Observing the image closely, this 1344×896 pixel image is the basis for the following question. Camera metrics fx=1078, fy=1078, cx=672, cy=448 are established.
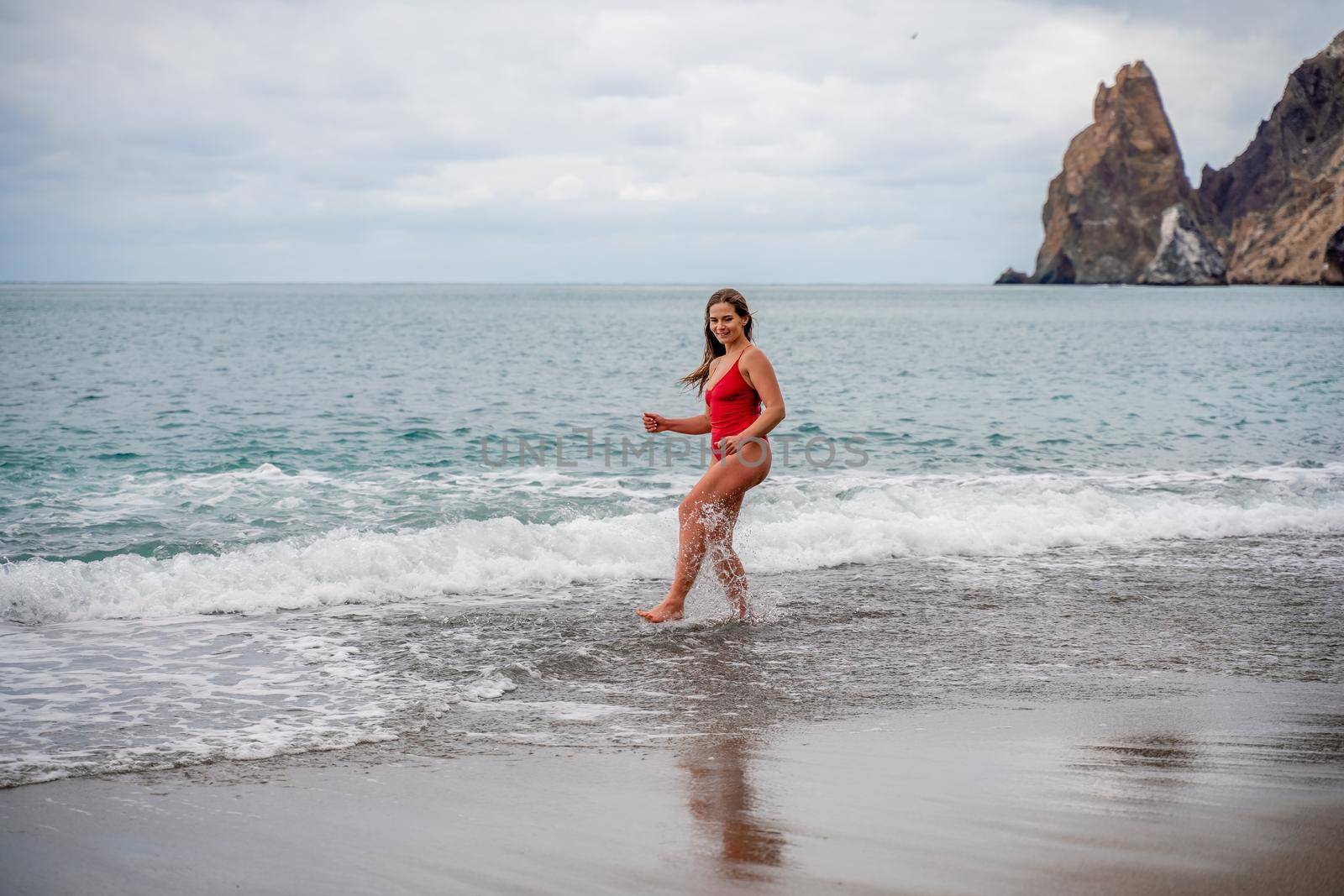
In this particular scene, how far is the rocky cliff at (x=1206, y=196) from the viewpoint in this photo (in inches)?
5891

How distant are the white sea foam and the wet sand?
3436 millimetres

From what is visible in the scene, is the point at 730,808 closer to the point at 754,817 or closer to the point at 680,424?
the point at 754,817

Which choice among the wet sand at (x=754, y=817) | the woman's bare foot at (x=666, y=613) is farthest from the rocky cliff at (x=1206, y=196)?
the wet sand at (x=754, y=817)

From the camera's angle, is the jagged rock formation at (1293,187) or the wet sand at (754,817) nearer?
the wet sand at (754,817)

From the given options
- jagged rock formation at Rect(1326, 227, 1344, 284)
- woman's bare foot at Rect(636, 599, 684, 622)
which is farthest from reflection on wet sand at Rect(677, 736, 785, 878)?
jagged rock formation at Rect(1326, 227, 1344, 284)

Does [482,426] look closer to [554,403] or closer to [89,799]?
[554,403]

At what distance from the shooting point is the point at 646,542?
9.08m

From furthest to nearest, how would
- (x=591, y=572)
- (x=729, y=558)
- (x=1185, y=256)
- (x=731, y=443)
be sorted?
(x=1185, y=256) < (x=591, y=572) < (x=729, y=558) < (x=731, y=443)

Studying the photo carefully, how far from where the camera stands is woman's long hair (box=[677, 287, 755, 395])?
6609 millimetres

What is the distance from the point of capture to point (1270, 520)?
10547 millimetres

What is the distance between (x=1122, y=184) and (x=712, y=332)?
204 m

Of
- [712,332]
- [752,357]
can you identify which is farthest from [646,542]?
[752,357]

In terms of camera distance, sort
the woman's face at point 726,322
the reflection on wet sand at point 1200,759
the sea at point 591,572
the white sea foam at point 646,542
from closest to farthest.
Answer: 1. the reflection on wet sand at point 1200,759
2. the sea at point 591,572
3. the woman's face at point 726,322
4. the white sea foam at point 646,542

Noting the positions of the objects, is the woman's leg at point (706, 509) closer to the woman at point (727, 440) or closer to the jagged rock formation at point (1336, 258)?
the woman at point (727, 440)
